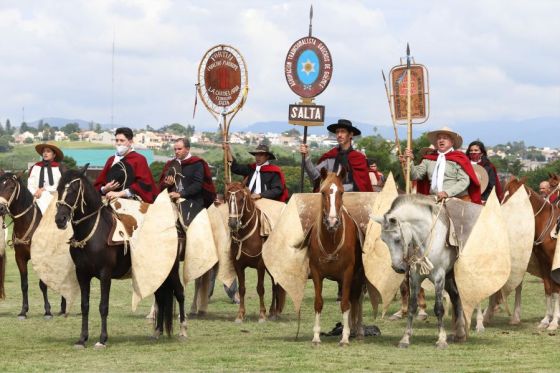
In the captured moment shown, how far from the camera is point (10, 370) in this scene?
42.1ft

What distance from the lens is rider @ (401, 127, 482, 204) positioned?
16.4 meters

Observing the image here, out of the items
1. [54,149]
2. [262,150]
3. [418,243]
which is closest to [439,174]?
[418,243]

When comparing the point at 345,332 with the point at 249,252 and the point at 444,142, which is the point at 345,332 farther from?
the point at 249,252

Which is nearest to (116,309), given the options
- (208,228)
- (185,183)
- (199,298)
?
(199,298)

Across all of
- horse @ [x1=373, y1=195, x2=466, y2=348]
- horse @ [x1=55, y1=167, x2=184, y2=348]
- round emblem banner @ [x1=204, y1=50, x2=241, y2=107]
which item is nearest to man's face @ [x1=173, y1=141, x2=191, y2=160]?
round emblem banner @ [x1=204, y1=50, x2=241, y2=107]

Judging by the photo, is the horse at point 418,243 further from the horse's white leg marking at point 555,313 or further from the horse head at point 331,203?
the horse's white leg marking at point 555,313

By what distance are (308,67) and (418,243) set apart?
17.8 ft

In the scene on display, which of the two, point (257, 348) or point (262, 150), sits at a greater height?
point (262, 150)

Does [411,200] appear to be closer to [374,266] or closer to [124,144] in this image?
[374,266]

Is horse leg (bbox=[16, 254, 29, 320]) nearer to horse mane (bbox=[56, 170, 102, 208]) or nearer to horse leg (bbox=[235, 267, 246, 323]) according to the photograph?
horse leg (bbox=[235, 267, 246, 323])

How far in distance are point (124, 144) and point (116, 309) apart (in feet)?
16.7

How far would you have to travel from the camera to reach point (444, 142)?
54.4ft

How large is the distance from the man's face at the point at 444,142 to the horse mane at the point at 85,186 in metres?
4.91

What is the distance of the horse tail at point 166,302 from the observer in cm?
1608
